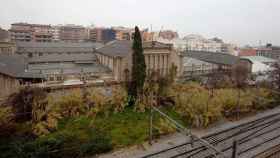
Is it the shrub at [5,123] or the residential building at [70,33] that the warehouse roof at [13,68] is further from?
the residential building at [70,33]

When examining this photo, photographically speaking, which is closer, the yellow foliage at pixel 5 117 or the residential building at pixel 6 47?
the yellow foliage at pixel 5 117

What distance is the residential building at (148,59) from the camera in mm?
28359

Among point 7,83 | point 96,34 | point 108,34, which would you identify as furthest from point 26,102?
point 108,34

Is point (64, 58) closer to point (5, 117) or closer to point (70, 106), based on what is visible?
point (70, 106)

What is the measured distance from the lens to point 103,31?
341ft

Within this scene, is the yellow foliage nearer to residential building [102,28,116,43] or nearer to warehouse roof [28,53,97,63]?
warehouse roof [28,53,97,63]

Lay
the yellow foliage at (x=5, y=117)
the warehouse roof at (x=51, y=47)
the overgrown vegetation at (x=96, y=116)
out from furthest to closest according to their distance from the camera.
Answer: the warehouse roof at (x=51, y=47) < the yellow foliage at (x=5, y=117) < the overgrown vegetation at (x=96, y=116)

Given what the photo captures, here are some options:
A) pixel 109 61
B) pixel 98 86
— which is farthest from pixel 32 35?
pixel 98 86

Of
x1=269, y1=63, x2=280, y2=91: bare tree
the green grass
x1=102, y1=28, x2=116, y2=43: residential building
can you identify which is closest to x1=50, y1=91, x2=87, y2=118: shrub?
the green grass

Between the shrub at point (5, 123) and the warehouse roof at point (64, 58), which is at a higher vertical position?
the warehouse roof at point (64, 58)

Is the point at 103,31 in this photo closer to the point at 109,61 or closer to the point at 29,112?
the point at 109,61

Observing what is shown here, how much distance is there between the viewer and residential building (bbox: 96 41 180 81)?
28359 mm

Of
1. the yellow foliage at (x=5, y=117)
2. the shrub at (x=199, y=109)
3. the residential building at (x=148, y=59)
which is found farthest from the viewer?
the residential building at (x=148, y=59)

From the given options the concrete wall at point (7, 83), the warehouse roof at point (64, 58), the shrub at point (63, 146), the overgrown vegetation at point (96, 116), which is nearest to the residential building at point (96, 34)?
the warehouse roof at point (64, 58)
